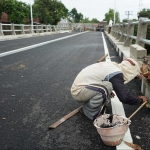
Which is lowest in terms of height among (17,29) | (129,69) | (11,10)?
(17,29)

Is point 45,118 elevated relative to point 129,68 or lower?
lower

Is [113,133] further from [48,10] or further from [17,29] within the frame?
[48,10]

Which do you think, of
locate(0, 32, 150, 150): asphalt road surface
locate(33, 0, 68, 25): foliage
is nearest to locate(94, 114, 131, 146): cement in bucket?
locate(0, 32, 150, 150): asphalt road surface

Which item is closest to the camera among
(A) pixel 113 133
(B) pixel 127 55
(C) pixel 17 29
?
(A) pixel 113 133

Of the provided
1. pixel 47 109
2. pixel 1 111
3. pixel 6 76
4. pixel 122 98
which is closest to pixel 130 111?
pixel 122 98

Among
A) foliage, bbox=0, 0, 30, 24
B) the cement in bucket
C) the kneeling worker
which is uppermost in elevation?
foliage, bbox=0, 0, 30, 24

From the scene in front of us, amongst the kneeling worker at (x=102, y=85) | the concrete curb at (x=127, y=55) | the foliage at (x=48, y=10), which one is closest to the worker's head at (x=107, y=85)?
the kneeling worker at (x=102, y=85)

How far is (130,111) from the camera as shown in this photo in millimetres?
3033

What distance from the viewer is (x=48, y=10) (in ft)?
128

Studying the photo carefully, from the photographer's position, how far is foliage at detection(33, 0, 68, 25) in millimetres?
37969

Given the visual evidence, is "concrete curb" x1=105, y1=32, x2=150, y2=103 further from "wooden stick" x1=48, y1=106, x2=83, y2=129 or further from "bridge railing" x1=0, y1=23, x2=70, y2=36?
"bridge railing" x1=0, y1=23, x2=70, y2=36

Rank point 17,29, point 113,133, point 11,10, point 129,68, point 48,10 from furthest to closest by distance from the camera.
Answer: point 48,10
point 11,10
point 17,29
point 129,68
point 113,133

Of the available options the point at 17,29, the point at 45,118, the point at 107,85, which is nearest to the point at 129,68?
the point at 107,85

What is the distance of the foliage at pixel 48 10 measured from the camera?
38.0 meters
